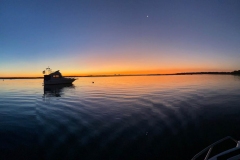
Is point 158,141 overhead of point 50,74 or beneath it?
beneath

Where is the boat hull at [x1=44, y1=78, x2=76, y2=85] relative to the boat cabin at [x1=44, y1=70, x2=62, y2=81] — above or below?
below

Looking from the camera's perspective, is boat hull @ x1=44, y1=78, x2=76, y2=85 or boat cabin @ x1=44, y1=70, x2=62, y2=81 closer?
boat hull @ x1=44, y1=78, x2=76, y2=85

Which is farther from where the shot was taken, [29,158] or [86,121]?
[86,121]

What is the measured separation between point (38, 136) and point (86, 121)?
156 inches

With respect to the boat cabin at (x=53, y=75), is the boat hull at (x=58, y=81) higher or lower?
lower

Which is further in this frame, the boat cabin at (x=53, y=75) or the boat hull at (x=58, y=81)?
the boat cabin at (x=53, y=75)

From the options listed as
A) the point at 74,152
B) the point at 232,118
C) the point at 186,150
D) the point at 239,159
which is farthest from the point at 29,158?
the point at 232,118

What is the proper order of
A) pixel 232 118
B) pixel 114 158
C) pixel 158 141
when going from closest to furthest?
pixel 114 158 → pixel 158 141 → pixel 232 118

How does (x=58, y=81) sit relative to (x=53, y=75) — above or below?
below

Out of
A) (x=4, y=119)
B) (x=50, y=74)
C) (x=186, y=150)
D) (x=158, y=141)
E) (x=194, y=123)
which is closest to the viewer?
(x=186, y=150)

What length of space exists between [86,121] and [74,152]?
560cm

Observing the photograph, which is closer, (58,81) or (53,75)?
(53,75)

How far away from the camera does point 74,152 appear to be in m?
9.01

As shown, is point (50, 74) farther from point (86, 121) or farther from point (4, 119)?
point (86, 121)
